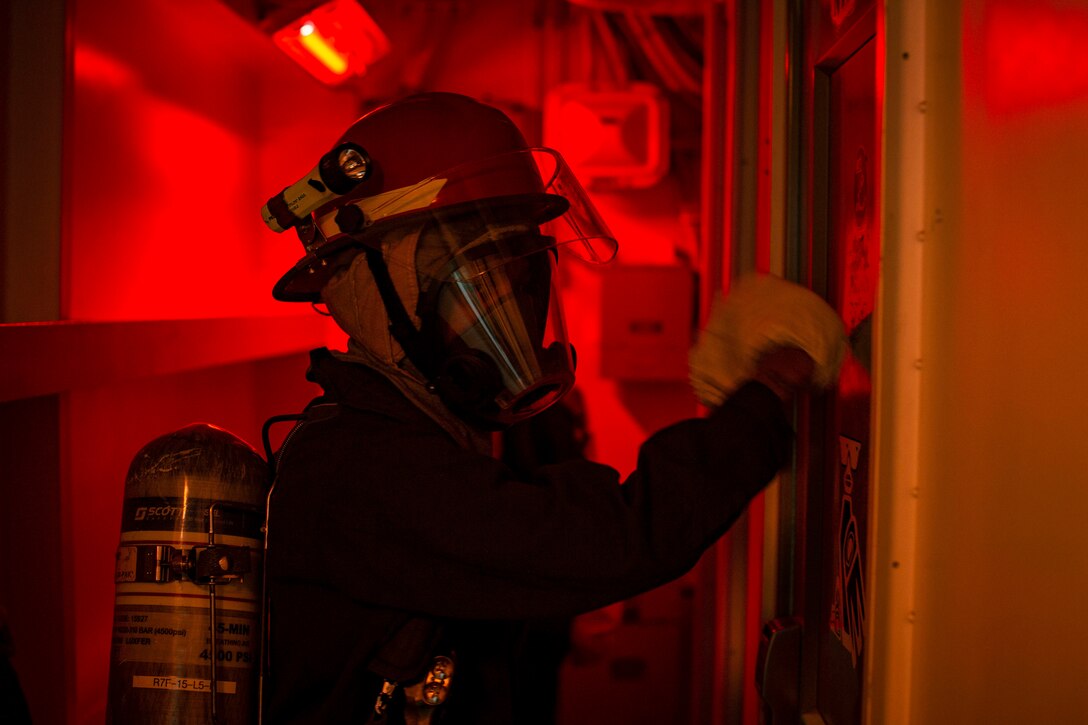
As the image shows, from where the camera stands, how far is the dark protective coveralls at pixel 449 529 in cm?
102

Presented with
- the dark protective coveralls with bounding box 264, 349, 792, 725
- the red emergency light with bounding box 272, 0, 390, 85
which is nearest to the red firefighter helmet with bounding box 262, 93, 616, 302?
the dark protective coveralls with bounding box 264, 349, 792, 725

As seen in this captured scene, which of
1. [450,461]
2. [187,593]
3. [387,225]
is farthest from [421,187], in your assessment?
[187,593]

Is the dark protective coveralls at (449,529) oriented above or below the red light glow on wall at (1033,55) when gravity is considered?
below

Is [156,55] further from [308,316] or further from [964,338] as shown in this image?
[964,338]

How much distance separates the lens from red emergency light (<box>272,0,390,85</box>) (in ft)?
8.22

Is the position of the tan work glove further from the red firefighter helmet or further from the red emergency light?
the red emergency light

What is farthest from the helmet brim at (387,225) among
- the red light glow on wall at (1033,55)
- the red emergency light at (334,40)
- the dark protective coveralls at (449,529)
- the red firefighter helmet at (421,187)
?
the red emergency light at (334,40)

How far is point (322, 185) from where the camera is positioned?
1286 mm

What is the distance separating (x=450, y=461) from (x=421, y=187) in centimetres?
41

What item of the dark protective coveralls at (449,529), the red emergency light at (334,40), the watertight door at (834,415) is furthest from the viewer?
the red emergency light at (334,40)

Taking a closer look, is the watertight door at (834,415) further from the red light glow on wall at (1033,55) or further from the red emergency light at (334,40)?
the red emergency light at (334,40)

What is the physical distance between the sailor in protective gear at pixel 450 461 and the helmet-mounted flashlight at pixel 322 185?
0.02 m

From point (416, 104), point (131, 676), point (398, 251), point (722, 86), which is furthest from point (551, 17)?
point (131, 676)

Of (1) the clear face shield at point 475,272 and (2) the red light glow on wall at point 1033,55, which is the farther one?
(1) the clear face shield at point 475,272
